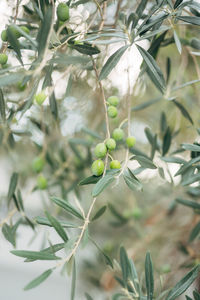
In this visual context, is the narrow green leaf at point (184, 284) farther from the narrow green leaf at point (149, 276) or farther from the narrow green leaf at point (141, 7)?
the narrow green leaf at point (141, 7)

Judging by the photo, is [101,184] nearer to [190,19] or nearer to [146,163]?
[146,163]

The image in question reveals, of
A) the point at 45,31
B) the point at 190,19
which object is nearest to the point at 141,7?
the point at 190,19

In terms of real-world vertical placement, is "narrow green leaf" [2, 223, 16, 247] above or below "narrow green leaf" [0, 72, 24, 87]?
below

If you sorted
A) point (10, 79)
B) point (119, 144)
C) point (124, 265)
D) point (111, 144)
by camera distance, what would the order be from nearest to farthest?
point (10, 79), point (111, 144), point (124, 265), point (119, 144)

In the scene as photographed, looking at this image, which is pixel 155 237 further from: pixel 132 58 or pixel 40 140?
pixel 132 58

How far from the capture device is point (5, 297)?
10.5ft

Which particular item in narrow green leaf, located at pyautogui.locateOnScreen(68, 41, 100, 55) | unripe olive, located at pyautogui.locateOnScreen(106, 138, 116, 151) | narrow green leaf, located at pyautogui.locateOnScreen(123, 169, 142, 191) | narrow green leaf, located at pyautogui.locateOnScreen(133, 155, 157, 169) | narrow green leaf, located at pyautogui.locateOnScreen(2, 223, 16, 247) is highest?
narrow green leaf, located at pyautogui.locateOnScreen(68, 41, 100, 55)

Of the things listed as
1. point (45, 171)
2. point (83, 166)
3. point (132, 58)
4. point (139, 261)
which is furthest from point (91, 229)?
point (132, 58)

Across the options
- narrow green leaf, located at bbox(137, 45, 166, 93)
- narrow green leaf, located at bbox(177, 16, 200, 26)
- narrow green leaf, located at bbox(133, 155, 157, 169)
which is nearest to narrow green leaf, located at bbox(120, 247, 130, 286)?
narrow green leaf, located at bbox(133, 155, 157, 169)

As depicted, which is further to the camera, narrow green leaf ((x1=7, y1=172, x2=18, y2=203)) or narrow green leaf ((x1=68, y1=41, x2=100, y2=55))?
narrow green leaf ((x1=7, y1=172, x2=18, y2=203))

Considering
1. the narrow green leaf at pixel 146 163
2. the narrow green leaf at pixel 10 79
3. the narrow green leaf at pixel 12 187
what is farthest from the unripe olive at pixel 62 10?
the narrow green leaf at pixel 12 187

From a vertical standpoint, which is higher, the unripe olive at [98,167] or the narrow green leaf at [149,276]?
the unripe olive at [98,167]

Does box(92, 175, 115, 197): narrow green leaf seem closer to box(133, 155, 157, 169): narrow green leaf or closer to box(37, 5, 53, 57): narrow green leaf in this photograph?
box(133, 155, 157, 169): narrow green leaf

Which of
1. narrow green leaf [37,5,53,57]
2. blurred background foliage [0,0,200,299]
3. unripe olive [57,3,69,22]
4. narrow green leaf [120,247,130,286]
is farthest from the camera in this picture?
blurred background foliage [0,0,200,299]
